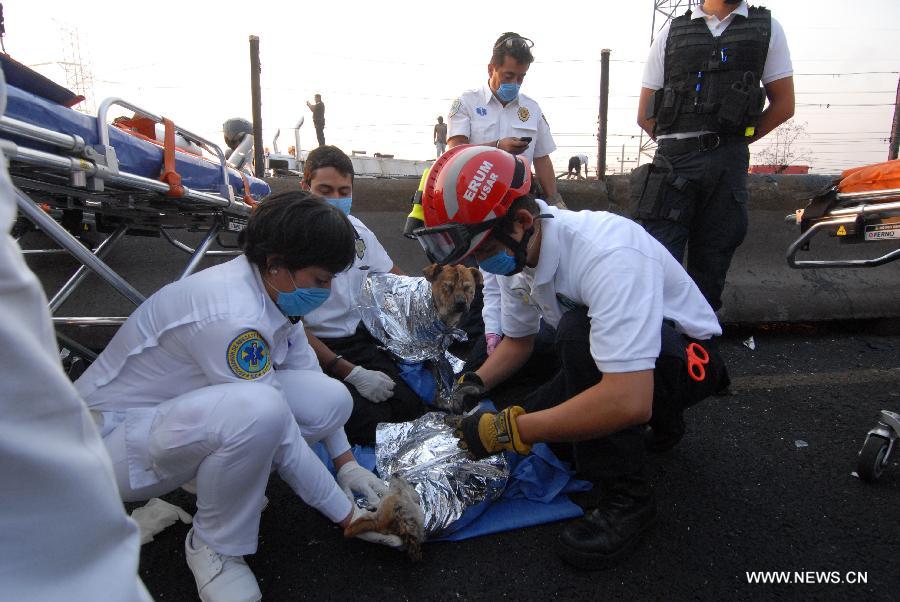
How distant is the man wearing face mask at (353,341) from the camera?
92.1 inches

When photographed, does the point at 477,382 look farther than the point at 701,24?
No

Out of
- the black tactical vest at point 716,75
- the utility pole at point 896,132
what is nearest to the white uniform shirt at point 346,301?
the black tactical vest at point 716,75

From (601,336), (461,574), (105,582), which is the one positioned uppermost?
(105,582)

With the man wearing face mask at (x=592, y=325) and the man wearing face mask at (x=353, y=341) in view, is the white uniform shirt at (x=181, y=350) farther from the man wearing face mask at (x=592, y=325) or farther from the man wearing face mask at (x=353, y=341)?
the man wearing face mask at (x=353, y=341)

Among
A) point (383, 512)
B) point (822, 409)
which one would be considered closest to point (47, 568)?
point (383, 512)

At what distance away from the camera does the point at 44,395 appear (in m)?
0.37

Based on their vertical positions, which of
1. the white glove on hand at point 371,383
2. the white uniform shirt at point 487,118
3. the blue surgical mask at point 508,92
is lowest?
the white glove on hand at point 371,383

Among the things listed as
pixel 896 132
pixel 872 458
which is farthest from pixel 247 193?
pixel 896 132

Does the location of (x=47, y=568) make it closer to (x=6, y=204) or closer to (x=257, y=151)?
(x=6, y=204)

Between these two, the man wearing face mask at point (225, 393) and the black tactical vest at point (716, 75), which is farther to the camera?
the black tactical vest at point (716, 75)

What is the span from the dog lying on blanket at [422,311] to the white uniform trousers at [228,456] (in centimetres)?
110

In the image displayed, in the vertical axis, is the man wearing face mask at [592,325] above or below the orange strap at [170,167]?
below

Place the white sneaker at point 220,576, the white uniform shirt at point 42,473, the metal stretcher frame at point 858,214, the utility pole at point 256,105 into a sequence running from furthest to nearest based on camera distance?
1. the utility pole at point 256,105
2. the metal stretcher frame at point 858,214
3. the white sneaker at point 220,576
4. the white uniform shirt at point 42,473

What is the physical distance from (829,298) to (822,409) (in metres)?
1.58
